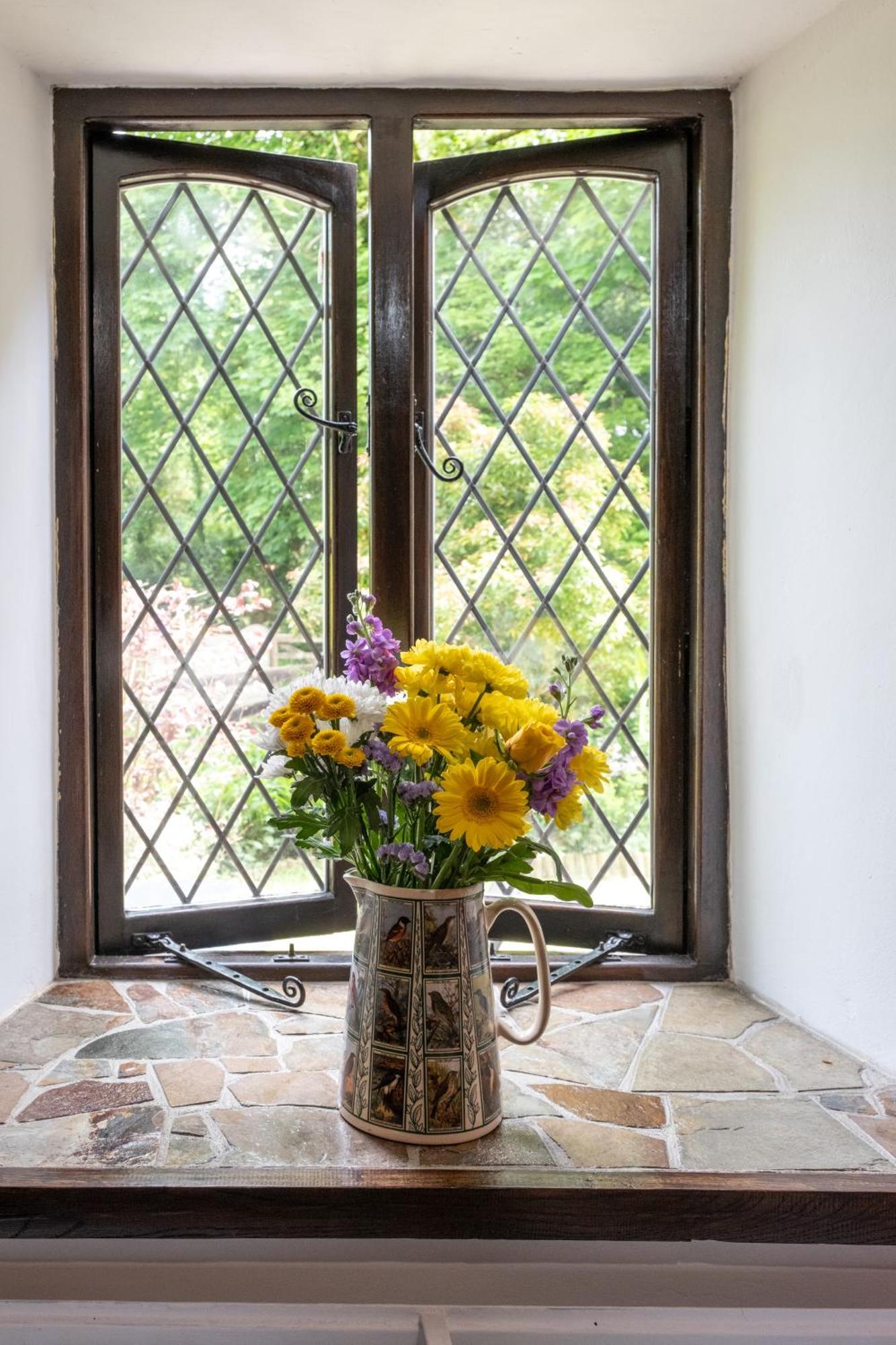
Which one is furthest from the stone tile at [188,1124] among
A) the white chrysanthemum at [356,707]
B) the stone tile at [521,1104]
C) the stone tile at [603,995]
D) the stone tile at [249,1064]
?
the stone tile at [603,995]

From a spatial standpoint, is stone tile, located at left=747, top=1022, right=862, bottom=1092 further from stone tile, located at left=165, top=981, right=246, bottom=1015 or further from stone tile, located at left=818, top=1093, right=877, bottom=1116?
stone tile, located at left=165, top=981, right=246, bottom=1015

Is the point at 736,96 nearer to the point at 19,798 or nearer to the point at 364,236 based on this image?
the point at 364,236

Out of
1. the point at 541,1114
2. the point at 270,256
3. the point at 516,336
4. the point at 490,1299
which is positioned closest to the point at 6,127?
the point at 270,256

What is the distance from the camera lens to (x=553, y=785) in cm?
101

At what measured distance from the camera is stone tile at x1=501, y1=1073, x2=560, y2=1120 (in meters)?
1.19

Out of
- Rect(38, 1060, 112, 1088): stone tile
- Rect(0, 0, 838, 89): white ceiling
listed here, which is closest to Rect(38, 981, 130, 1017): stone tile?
Rect(38, 1060, 112, 1088): stone tile

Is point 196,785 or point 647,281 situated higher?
point 647,281

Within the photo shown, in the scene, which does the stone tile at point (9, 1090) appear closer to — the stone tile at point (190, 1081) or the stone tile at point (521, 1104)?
the stone tile at point (190, 1081)

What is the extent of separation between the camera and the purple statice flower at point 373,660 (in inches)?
42.7

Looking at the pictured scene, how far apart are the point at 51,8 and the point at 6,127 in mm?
183

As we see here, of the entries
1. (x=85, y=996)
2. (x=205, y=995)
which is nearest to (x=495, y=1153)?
(x=205, y=995)

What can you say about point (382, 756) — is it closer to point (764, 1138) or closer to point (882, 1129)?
point (764, 1138)

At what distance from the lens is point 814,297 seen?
1.41 metres

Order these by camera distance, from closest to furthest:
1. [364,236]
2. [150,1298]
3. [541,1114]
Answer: [150,1298], [541,1114], [364,236]
